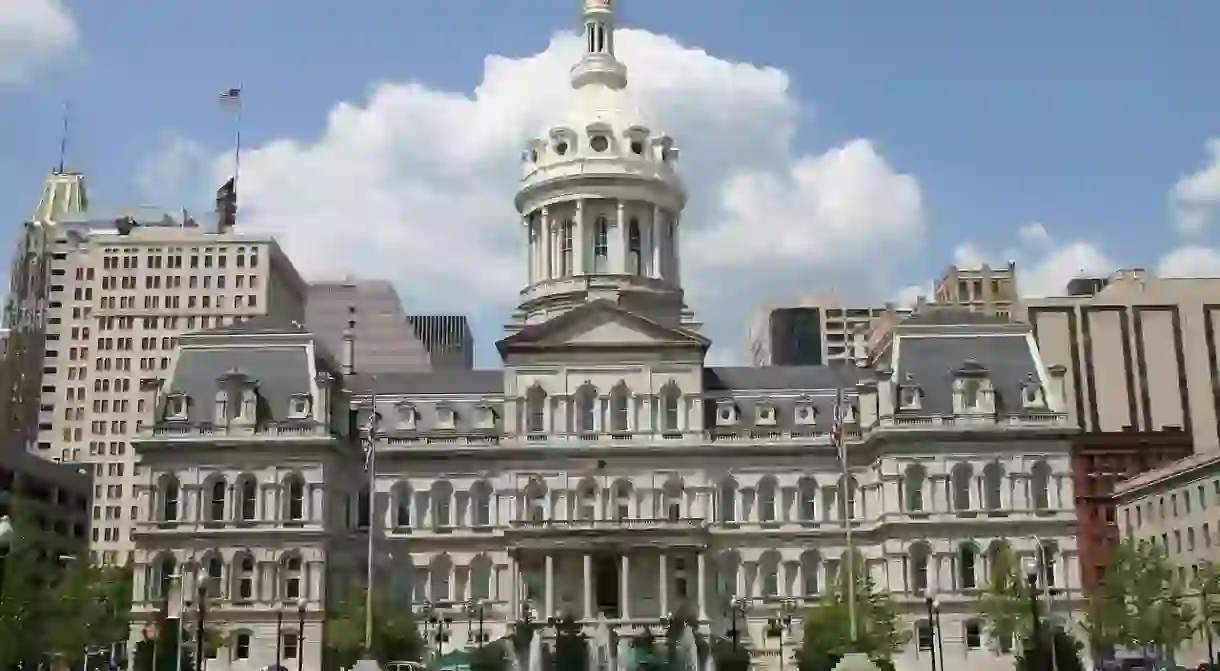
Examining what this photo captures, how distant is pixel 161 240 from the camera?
471 ft

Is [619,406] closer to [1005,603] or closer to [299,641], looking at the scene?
[299,641]

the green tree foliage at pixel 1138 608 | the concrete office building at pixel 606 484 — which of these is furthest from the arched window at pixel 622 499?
the green tree foliage at pixel 1138 608

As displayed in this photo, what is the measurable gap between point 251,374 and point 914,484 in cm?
3597

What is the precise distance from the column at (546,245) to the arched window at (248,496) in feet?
80.1

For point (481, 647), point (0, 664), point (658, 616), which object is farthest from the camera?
point (658, 616)

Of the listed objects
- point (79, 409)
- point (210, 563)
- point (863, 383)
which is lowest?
point (210, 563)

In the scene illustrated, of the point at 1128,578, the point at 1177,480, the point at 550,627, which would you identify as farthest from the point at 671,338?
the point at 1177,480

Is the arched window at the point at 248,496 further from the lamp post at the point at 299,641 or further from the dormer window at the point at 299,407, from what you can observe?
the lamp post at the point at 299,641

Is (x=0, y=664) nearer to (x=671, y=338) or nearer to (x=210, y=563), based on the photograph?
(x=210, y=563)

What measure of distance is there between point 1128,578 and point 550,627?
28525 millimetres

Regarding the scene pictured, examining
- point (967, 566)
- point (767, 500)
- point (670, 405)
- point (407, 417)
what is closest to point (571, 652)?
point (767, 500)

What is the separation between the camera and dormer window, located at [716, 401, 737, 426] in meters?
79.8

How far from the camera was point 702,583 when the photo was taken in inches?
2940

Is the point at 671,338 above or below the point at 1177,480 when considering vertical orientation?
above
